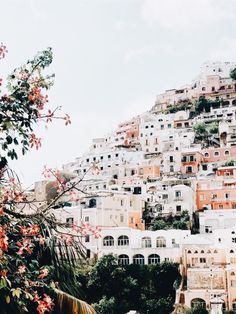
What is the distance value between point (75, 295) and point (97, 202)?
37.6 metres

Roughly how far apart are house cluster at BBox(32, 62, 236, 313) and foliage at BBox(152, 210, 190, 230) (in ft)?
0.35

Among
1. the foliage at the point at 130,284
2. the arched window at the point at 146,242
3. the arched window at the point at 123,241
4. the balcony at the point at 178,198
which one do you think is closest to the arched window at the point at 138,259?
the foliage at the point at 130,284

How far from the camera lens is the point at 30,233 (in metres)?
3.70

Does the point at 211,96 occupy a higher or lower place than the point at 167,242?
higher

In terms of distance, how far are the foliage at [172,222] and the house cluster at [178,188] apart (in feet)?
0.35

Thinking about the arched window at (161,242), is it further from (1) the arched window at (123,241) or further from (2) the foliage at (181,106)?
(2) the foliage at (181,106)

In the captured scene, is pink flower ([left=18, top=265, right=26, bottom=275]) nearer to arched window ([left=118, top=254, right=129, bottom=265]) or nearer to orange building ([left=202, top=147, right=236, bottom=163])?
arched window ([left=118, top=254, right=129, bottom=265])

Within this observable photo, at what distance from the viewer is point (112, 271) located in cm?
3631

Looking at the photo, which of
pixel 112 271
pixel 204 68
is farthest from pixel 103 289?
pixel 204 68

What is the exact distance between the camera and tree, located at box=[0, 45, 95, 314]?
11.3 ft

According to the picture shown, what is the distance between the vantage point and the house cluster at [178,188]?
36.5 m

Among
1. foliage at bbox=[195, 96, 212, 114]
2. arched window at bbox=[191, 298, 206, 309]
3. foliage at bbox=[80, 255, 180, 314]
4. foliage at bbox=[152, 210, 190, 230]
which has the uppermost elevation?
foliage at bbox=[195, 96, 212, 114]

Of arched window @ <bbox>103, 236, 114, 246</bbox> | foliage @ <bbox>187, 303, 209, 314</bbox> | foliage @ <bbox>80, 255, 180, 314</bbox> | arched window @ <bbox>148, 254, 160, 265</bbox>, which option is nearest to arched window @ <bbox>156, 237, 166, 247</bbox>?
arched window @ <bbox>148, 254, 160, 265</bbox>

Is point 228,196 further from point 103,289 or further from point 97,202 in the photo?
point 103,289
